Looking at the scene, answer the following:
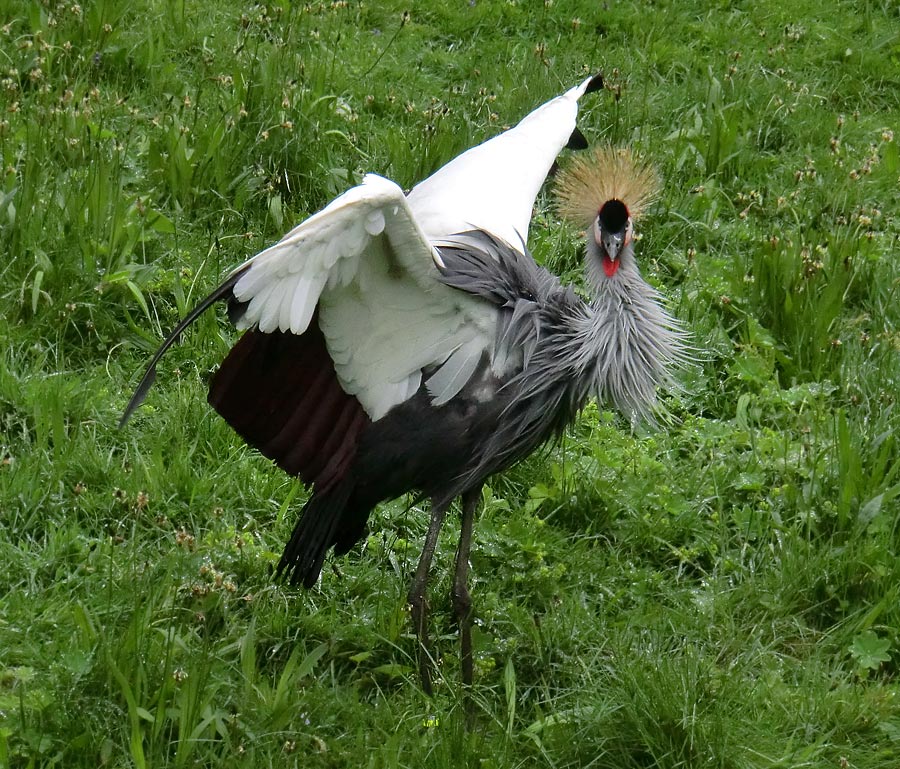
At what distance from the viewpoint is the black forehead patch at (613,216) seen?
3.63 metres

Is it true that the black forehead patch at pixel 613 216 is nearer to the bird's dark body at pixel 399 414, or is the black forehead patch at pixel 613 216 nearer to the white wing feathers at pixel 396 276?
the bird's dark body at pixel 399 414

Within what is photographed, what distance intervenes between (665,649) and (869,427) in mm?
1022

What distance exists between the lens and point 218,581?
11.5ft

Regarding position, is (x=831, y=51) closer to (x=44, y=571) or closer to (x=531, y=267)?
(x=531, y=267)

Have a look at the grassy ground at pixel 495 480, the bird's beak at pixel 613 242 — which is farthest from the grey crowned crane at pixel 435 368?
the grassy ground at pixel 495 480

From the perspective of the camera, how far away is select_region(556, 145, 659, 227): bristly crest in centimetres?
387

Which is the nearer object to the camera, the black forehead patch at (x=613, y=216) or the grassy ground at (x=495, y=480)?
the grassy ground at (x=495, y=480)

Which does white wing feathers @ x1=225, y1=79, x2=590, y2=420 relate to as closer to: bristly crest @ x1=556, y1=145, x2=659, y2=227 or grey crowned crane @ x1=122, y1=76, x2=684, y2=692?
grey crowned crane @ x1=122, y1=76, x2=684, y2=692

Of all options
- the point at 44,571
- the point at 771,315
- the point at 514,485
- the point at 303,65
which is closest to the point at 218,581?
the point at 44,571

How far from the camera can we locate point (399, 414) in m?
3.46

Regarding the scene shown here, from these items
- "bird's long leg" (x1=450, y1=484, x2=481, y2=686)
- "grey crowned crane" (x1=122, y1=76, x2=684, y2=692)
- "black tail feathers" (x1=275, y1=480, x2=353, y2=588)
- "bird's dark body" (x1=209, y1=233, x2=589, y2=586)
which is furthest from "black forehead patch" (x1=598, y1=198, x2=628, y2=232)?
"black tail feathers" (x1=275, y1=480, x2=353, y2=588)

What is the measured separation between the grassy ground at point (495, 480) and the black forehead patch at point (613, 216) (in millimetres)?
860

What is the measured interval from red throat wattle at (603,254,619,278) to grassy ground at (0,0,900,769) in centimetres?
77

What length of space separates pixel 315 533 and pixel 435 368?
0.56 m
